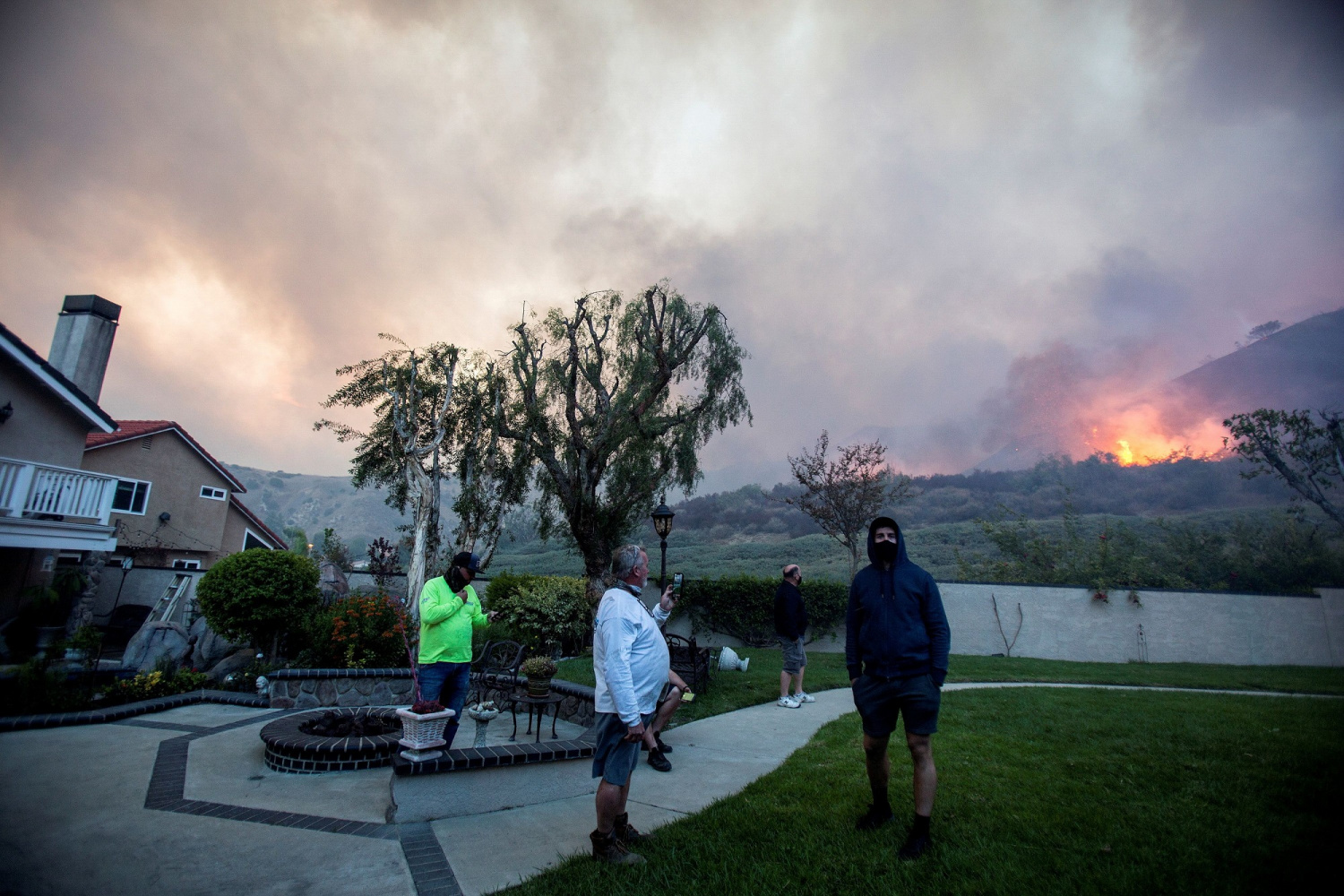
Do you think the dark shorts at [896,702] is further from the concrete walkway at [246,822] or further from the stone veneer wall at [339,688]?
the stone veneer wall at [339,688]

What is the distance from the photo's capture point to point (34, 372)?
9.02 m

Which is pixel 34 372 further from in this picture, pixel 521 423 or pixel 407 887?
pixel 407 887

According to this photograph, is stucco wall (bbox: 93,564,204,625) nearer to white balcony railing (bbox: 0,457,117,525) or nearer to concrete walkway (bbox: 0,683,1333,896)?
white balcony railing (bbox: 0,457,117,525)

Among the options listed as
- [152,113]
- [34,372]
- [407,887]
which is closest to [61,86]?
[152,113]

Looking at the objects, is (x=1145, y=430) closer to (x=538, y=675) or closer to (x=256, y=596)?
(x=538, y=675)

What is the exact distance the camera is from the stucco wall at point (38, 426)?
9.19m

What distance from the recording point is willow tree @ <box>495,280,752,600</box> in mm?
15875

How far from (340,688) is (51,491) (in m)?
6.86

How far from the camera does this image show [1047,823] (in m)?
3.34

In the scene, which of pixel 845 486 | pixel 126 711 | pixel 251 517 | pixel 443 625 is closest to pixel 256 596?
pixel 126 711

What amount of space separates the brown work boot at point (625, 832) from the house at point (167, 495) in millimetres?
18327

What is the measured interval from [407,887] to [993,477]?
46483 millimetres

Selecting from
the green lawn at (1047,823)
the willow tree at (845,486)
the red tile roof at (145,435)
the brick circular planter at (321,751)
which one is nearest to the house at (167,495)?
Result: the red tile roof at (145,435)

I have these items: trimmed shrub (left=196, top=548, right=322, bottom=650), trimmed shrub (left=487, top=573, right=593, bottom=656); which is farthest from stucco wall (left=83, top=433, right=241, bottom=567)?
trimmed shrub (left=487, top=573, right=593, bottom=656)
